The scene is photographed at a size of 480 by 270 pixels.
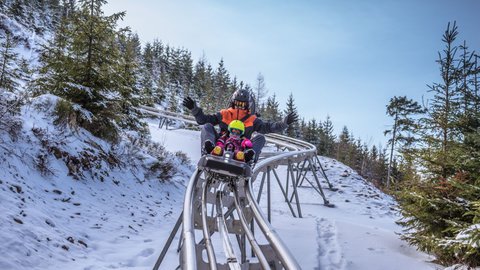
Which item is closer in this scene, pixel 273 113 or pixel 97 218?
pixel 97 218

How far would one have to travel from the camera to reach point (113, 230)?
231 inches

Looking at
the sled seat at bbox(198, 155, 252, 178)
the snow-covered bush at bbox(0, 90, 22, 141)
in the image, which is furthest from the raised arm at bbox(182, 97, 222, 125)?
the snow-covered bush at bbox(0, 90, 22, 141)

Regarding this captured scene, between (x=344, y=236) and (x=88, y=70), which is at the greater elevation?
(x=88, y=70)

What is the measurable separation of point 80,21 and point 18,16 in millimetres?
52041

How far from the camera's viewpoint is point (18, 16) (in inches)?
1964

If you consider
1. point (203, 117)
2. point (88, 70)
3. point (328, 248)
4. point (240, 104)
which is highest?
point (88, 70)

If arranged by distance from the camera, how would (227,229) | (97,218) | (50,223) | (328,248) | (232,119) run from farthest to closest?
1. (232,119)
2. (328,248)
3. (97,218)
4. (50,223)
5. (227,229)

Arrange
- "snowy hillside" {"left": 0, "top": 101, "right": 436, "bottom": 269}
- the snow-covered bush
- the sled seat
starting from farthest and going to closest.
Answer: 1. the snow-covered bush
2. the sled seat
3. "snowy hillside" {"left": 0, "top": 101, "right": 436, "bottom": 269}

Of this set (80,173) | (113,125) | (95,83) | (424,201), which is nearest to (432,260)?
(424,201)

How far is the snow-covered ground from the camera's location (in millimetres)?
4305

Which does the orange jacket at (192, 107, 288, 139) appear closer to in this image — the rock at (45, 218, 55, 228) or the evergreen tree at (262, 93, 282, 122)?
the rock at (45, 218, 55, 228)

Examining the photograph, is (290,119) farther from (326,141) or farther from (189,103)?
(326,141)

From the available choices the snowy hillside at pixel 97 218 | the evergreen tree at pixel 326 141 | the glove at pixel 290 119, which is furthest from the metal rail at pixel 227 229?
the evergreen tree at pixel 326 141

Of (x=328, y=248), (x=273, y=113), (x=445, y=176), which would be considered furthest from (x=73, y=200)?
(x=273, y=113)
